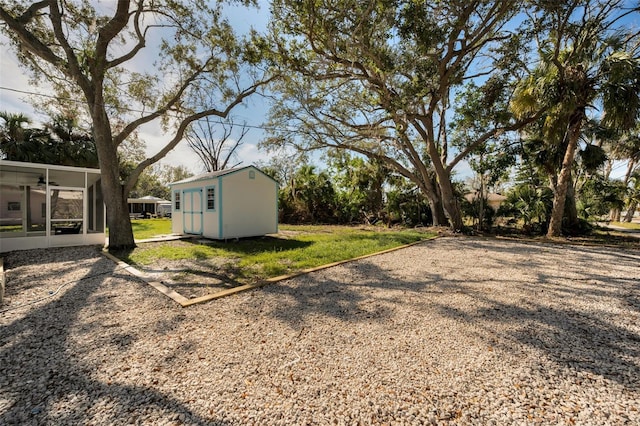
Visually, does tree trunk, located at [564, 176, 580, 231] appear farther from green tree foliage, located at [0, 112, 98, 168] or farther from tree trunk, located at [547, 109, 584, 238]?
green tree foliage, located at [0, 112, 98, 168]

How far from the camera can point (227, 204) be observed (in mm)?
9977

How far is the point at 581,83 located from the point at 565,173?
9.64 ft

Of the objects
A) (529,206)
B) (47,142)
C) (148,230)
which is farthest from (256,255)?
(47,142)

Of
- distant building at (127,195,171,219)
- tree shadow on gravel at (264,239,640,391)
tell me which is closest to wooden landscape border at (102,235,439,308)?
tree shadow on gravel at (264,239,640,391)

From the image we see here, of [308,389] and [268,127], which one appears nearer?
[308,389]

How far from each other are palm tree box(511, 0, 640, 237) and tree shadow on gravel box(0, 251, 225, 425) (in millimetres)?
12240

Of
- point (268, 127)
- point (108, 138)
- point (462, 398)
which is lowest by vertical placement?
point (462, 398)

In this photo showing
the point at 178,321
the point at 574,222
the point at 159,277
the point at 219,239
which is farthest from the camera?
the point at 574,222

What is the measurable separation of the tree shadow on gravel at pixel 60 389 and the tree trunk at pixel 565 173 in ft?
40.9

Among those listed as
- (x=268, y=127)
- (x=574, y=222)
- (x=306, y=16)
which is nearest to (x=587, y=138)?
(x=574, y=222)

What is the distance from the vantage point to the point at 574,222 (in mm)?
11266

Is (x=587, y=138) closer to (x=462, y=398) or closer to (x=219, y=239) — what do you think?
(x=462, y=398)

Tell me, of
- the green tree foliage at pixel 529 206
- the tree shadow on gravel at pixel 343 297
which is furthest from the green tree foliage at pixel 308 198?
the tree shadow on gravel at pixel 343 297

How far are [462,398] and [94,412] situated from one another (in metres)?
2.58
